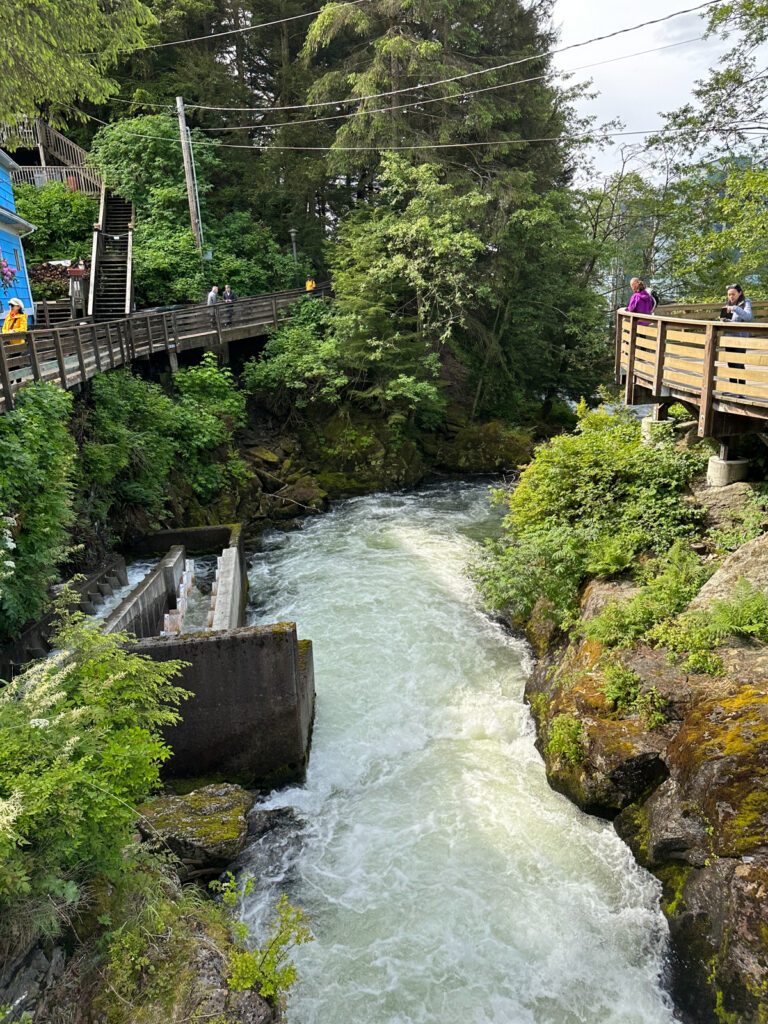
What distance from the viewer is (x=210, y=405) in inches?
606

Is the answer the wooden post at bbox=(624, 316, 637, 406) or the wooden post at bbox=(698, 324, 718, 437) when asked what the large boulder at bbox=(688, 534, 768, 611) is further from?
the wooden post at bbox=(624, 316, 637, 406)

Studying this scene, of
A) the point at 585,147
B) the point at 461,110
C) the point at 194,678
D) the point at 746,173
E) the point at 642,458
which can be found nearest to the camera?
the point at 194,678

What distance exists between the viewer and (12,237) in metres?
16.8

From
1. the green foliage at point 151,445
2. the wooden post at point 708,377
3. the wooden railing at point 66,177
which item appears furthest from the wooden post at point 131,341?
the wooden railing at point 66,177

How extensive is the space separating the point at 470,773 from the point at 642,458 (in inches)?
208

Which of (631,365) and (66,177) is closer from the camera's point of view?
(631,365)

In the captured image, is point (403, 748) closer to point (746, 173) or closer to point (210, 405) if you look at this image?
point (210, 405)

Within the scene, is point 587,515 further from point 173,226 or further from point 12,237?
point 173,226

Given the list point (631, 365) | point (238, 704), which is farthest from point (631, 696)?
point (631, 365)

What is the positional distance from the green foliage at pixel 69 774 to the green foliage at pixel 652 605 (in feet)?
16.4

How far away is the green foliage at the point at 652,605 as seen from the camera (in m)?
6.87

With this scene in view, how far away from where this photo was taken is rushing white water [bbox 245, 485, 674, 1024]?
15.6 ft

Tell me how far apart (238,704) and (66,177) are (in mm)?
24141

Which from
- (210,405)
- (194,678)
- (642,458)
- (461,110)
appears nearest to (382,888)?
(194,678)
